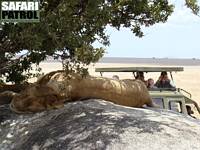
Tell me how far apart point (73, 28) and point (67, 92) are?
150 cm

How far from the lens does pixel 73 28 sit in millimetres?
6078

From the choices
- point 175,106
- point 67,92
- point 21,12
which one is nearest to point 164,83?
point 175,106

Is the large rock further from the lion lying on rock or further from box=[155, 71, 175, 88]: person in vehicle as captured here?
box=[155, 71, 175, 88]: person in vehicle

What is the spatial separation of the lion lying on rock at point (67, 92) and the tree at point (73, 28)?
369mm

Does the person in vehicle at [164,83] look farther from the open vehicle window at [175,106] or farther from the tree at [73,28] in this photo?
the tree at [73,28]

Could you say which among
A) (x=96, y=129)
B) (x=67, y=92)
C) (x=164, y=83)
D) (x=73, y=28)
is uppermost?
(x=73, y=28)

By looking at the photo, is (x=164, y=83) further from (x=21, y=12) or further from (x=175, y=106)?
(x=21, y=12)

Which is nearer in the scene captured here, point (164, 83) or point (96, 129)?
point (96, 129)

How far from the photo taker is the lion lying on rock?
7.15m

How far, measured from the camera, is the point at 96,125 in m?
6.20

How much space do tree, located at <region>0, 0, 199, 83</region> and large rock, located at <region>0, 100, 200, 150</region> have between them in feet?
1.95

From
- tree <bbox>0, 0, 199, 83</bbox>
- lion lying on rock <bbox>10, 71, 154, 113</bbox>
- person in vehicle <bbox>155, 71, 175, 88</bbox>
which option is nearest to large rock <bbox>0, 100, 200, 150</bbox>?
lion lying on rock <bbox>10, 71, 154, 113</bbox>

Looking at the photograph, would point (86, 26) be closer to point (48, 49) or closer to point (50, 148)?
point (48, 49)

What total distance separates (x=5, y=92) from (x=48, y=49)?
189 centimetres
